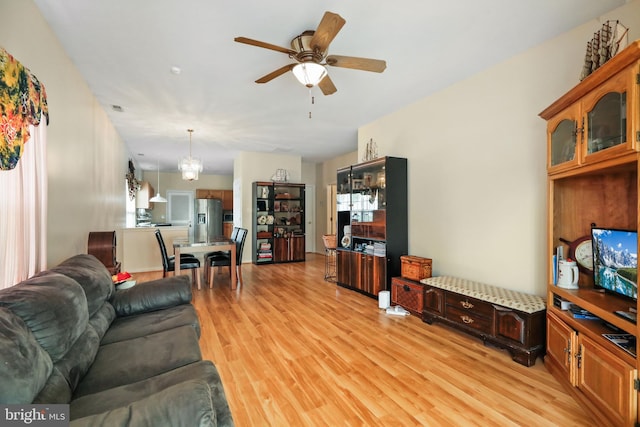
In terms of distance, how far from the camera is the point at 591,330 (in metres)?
1.75

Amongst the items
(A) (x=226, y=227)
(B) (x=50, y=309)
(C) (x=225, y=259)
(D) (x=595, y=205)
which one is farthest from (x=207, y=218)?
(D) (x=595, y=205)

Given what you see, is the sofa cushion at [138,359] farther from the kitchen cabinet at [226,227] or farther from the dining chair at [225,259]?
the kitchen cabinet at [226,227]

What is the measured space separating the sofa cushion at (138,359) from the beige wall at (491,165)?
2909mm

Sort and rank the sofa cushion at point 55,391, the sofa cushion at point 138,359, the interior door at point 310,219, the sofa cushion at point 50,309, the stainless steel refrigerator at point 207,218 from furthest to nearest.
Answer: the stainless steel refrigerator at point 207,218
the interior door at point 310,219
the sofa cushion at point 138,359
the sofa cushion at point 50,309
the sofa cushion at point 55,391

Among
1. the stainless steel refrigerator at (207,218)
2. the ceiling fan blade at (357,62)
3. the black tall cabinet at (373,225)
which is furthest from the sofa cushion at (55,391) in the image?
the stainless steel refrigerator at (207,218)

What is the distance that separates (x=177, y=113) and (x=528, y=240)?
472cm

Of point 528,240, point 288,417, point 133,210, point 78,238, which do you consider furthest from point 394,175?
point 133,210

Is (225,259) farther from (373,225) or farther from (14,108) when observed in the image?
(14,108)

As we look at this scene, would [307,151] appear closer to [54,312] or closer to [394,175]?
[394,175]

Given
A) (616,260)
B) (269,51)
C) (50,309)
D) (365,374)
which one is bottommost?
(365,374)

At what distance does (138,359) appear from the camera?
1544 millimetres

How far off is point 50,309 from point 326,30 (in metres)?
2.21

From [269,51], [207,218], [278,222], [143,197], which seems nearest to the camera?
[269,51]

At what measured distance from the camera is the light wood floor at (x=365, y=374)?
1742mm
